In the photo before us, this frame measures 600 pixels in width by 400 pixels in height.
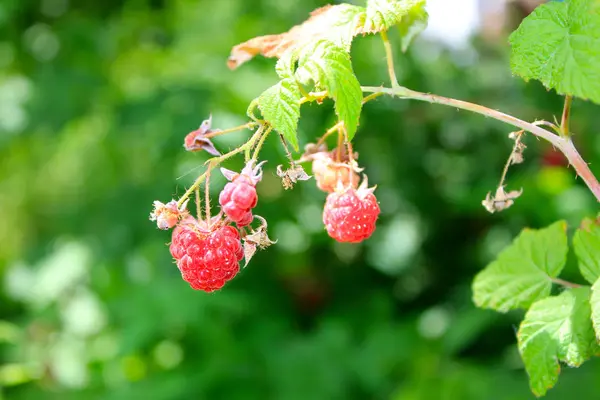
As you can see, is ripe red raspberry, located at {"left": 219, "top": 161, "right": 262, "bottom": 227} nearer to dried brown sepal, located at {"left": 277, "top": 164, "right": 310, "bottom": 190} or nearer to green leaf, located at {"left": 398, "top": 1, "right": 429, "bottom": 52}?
dried brown sepal, located at {"left": 277, "top": 164, "right": 310, "bottom": 190}

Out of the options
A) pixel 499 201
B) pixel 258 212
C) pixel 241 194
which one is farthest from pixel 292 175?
pixel 258 212

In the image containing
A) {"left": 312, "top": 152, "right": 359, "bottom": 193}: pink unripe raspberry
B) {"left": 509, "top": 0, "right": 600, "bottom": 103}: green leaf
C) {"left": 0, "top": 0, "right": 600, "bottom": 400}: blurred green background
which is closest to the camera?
{"left": 509, "top": 0, "right": 600, "bottom": 103}: green leaf

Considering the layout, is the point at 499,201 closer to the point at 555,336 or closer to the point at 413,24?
the point at 555,336

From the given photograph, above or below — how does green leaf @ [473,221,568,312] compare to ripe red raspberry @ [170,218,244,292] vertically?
below

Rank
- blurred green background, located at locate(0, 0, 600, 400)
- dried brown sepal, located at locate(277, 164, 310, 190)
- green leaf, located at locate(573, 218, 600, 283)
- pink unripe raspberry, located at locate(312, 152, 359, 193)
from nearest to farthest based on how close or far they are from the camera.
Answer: dried brown sepal, located at locate(277, 164, 310, 190), green leaf, located at locate(573, 218, 600, 283), pink unripe raspberry, located at locate(312, 152, 359, 193), blurred green background, located at locate(0, 0, 600, 400)

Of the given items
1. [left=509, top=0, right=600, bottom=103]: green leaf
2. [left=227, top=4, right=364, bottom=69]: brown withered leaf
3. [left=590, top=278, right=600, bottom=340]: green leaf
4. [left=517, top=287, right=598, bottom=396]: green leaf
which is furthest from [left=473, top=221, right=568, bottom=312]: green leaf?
[left=227, top=4, right=364, bottom=69]: brown withered leaf

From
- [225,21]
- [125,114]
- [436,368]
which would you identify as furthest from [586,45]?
[225,21]

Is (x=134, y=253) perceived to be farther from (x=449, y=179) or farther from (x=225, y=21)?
(x=449, y=179)

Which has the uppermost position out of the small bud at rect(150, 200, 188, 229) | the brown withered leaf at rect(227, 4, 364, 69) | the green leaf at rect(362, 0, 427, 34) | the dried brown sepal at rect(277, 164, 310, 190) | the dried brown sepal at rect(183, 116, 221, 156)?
the brown withered leaf at rect(227, 4, 364, 69)
